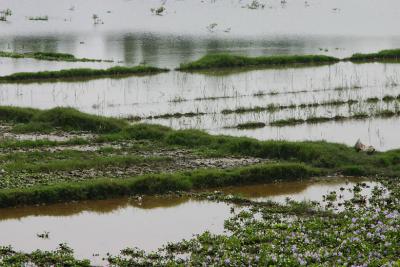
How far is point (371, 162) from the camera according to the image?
14062 millimetres

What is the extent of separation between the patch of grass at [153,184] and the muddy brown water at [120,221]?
0.59 ft

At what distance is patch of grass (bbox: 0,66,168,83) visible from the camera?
2384 cm

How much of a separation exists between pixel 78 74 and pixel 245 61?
22.7 ft

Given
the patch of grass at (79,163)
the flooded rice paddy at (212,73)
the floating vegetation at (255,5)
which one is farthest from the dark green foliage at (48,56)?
the floating vegetation at (255,5)

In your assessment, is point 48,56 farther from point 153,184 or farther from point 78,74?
point 153,184

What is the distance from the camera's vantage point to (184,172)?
42.9ft

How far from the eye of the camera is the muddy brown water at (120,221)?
32.8 feet

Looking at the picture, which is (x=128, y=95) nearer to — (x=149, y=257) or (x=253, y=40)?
(x=149, y=257)

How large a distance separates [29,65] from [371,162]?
16404mm

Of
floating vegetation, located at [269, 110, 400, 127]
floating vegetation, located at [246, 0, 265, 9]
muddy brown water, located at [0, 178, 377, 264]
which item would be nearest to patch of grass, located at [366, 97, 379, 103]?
floating vegetation, located at [269, 110, 400, 127]

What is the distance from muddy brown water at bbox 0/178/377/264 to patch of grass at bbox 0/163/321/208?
18cm

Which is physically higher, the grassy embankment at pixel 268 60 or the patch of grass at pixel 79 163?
the grassy embankment at pixel 268 60

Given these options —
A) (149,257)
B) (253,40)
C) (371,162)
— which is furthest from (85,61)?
(149,257)

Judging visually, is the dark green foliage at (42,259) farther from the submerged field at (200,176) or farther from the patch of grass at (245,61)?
the patch of grass at (245,61)
